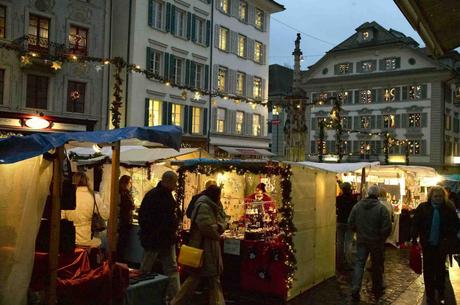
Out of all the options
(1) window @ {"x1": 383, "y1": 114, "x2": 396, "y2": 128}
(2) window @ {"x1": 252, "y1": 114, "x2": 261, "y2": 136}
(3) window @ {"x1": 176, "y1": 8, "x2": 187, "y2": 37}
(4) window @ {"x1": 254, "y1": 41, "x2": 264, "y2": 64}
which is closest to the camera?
(3) window @ {"x1": 176, "y1": 8, "x2": 187, "y2": 37}

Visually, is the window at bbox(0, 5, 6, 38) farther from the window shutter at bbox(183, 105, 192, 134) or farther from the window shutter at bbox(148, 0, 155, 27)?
the window shutter at bbox(183, 105, 192, 134)

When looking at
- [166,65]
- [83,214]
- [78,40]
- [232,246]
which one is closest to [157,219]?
[83,214]

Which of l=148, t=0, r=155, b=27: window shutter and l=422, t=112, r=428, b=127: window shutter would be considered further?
l=422, t=112, r=428, b=127: window shutter

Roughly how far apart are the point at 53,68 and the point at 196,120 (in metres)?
10.6

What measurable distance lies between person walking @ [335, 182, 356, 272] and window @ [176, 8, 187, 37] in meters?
21.4

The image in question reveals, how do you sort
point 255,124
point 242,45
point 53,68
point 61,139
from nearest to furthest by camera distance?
point 61,139, point 53,68, point 242,45, point 255,124

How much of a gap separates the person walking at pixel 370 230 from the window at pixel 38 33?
62.4 ft

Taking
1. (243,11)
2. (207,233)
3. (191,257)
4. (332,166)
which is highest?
(243,11)

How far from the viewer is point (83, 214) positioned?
23.7 ft

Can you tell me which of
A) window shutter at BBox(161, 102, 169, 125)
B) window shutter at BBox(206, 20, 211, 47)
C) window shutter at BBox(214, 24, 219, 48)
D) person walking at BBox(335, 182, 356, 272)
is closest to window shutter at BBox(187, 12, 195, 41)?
window shutter at BBox(206, 20, 211, 47)

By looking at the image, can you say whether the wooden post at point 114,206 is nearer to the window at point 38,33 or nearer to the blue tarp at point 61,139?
the blue tarp at point 61,139

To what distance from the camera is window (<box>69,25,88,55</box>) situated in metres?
24.6

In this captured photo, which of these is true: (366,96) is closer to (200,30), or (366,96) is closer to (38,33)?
(200,30)

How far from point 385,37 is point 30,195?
→ 4938 centimetres
